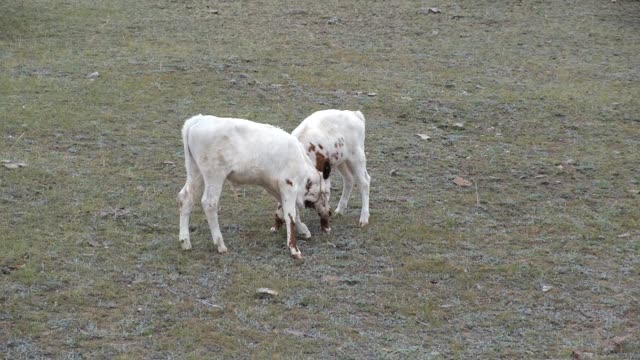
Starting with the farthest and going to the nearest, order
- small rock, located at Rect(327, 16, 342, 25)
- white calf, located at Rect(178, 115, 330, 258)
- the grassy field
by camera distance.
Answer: small rock, located at Rect(327, 16, 342, 25) < white calf, located at Rect(178, 115, 330, 258) < the grassy field

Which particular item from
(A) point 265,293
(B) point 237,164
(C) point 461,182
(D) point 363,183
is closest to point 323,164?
(D) point 363,183

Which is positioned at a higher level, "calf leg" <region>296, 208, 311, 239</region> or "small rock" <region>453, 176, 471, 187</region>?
"calf leg" <region>296, 208, 311, 239</region>

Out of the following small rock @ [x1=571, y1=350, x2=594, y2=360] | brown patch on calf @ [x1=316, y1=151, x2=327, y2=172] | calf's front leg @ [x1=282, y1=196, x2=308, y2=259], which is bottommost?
calf's front leg @ [x1=282, y1=196, x2=308, y2=259]

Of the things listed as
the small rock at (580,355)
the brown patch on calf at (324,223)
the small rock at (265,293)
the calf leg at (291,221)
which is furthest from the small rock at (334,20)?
the small rock at (580,355)

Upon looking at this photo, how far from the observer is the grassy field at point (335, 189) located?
8070mm

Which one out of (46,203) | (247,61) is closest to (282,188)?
(46,203)

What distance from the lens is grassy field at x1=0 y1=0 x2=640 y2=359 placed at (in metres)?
8.07

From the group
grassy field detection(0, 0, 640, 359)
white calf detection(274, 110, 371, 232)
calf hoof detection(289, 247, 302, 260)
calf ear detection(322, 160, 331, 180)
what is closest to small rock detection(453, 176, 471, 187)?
grassy field detection(0, 0, 640, 359)

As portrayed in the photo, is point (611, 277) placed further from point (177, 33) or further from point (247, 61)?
point (177, 33)

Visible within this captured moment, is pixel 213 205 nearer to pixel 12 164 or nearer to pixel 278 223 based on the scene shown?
pixel 278 223

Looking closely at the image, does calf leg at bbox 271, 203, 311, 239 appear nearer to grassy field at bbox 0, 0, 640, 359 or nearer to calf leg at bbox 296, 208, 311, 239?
calf leg at bbox 296, 208, 311, 239

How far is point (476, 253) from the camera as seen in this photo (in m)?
10.0

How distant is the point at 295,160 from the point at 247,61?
8039 mm

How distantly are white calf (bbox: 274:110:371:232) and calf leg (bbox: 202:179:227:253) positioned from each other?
927 mm
